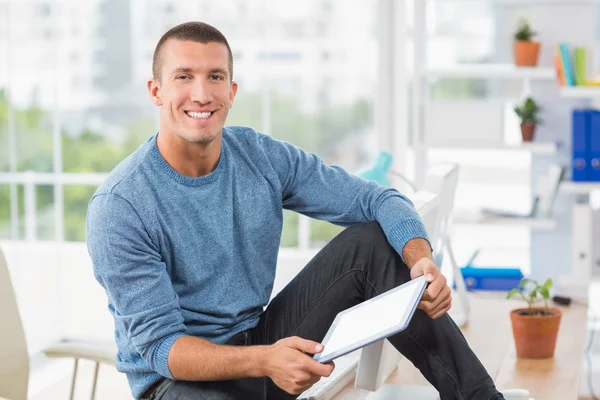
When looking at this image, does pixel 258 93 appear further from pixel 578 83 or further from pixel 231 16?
pixel 578 83

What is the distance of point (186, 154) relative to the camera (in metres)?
1.91

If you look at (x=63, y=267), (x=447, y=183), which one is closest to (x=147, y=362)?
(x=447, y=183)

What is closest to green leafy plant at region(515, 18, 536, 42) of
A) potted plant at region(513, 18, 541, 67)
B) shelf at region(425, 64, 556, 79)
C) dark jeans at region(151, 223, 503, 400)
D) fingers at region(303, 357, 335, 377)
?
potted plant at region(513, 18, 541, 67)

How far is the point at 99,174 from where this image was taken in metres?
4.55

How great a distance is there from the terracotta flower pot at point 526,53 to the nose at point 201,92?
7.02ft

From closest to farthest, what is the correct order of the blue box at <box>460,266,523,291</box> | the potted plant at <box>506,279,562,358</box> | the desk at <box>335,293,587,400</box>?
1. the desk at <box>335,293,587,400</box>
2. the potted plant at <box>506,279,562,358</box>
3. the blue box at <box>460,266,523,291</box>

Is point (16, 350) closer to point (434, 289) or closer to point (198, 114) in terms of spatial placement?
point (198, 114)

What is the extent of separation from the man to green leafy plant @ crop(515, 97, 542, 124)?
1.84 m

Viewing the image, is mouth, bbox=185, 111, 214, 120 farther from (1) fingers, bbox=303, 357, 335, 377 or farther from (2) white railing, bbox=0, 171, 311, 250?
(2) white railing, bbox=0, 171, 311, 250

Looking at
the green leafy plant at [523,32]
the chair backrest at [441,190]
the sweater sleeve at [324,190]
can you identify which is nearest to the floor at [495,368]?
the chair backrest at [441,190]

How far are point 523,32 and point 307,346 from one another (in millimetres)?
2458

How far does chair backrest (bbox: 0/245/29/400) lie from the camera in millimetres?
1997

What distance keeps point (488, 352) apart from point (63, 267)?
7.71ft

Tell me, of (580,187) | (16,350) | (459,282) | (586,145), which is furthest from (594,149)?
(16,350)
